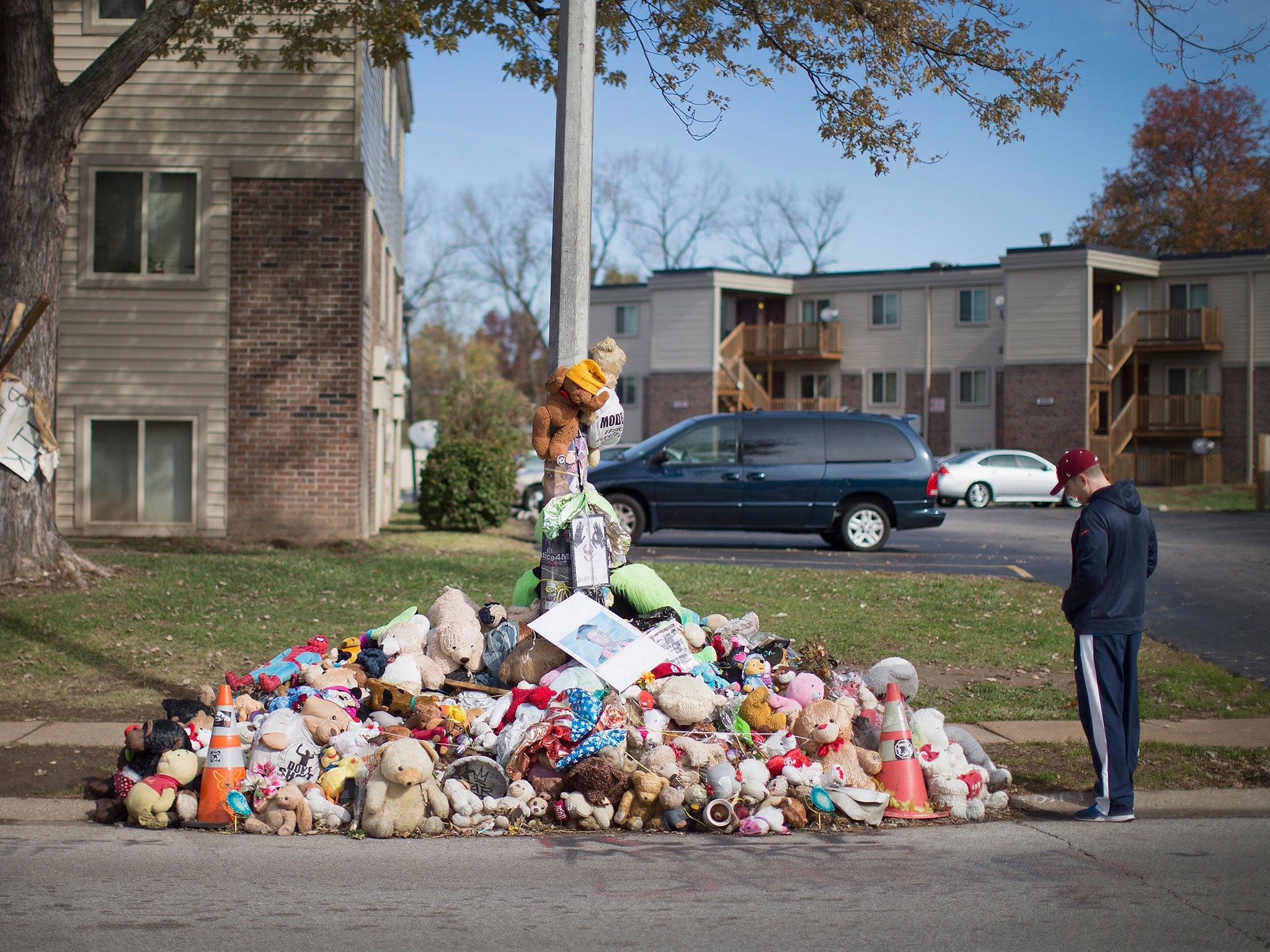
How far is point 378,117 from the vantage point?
18016 mm

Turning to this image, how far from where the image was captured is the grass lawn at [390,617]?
7.73m

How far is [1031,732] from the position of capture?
698cm

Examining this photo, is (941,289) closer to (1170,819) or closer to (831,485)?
(831,485)

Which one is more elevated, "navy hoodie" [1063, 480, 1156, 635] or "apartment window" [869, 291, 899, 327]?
"apartment window" [869, 291, 899, 327]

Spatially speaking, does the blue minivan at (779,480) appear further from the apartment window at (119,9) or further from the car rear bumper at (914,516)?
the apartment window at (119,9)

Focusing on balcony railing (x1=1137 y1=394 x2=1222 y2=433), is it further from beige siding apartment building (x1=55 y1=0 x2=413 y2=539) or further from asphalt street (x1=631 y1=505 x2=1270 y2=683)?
beige siding apartment building (x1=55 y1=0 x2=413 y2=539)

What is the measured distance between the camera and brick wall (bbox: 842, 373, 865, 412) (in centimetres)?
4253

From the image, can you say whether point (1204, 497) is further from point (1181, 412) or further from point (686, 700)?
point (686, 700)

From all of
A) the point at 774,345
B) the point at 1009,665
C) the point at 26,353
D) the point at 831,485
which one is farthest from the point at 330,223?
the point at 774,345

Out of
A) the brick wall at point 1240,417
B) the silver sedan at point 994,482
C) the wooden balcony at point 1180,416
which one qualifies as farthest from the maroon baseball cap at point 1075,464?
the brick wall at point 1240,417

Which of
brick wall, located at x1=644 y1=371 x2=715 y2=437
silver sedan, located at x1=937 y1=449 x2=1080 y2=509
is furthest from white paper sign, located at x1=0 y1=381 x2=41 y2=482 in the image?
brick wall, located at x1=644 y1=371 x2=715 y2=437

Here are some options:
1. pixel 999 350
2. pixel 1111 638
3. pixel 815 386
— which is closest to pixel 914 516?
pixel 1111 638

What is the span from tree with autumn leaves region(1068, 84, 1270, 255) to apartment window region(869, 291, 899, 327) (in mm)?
11980

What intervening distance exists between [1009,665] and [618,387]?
37.3 m
